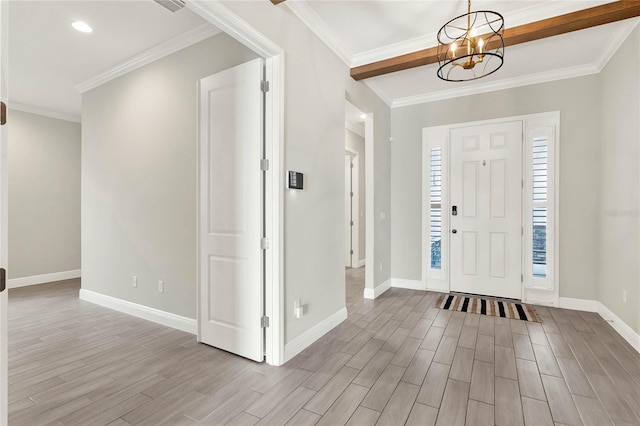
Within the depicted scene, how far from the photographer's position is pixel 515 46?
322 cm

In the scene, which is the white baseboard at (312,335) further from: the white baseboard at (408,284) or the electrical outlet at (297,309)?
the white baseboard at (408,284)

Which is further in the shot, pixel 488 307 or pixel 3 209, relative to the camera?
pixel 488 307

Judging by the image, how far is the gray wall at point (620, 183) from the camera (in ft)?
9.05

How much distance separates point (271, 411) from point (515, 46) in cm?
402

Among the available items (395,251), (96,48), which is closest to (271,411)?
(395,251)

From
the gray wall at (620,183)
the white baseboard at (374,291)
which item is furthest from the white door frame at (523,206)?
the white baseboard at (374,291)

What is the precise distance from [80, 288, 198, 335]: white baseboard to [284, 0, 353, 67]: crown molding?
3.03m

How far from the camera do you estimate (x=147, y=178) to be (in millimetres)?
3449

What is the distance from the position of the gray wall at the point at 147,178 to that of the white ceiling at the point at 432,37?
946 millimetres

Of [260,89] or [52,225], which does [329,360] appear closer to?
[260,89]

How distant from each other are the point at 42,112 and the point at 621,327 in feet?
28.0

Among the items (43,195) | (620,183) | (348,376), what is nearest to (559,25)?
(620,183)

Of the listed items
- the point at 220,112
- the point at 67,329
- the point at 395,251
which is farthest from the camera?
the point at 395,251

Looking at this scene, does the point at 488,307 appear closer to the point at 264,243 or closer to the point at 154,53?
the point at 264,243
